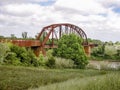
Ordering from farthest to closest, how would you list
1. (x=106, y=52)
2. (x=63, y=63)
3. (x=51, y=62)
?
(x=106, y=52)
(x=63, y=63)
(x=51, y=62)

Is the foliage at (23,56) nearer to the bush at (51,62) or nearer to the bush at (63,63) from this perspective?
the bush at (51,62)

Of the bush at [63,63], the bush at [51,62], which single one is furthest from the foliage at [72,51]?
the bush at [51,62]

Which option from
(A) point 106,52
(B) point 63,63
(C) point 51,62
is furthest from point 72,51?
(A) point 106,52

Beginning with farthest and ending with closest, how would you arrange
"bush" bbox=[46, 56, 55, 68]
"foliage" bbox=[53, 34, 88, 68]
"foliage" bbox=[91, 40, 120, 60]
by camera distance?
"foliage" bbox=[91, 40, 120, 60] → "foliage" bbox=[53, 34, 88, 68] → "bush" bbox=[46, 56, 55, 68]

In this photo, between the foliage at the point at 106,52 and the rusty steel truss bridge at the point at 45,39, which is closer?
the rusty steel truss bridge at the point at 45,39

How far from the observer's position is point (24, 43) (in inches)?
2213

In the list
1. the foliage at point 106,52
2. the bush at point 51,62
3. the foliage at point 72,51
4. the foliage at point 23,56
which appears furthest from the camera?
the foliage at point 106,52

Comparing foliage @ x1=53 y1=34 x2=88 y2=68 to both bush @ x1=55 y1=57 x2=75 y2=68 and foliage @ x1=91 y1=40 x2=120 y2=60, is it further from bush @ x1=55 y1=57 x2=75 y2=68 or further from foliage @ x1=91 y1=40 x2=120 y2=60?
foliage @ x1=91 y1=40 x2=120 y2=60

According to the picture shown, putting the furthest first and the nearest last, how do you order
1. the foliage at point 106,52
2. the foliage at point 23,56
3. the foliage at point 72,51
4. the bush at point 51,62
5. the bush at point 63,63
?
the foliage at point 106,52, the foliage at point 72,51, the bush at point 63,63, the bush at point 51,62, the foliage at point 23,56

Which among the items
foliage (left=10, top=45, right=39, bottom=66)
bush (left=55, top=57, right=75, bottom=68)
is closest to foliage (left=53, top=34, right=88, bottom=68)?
bush (left=55, top=57, right=75, bottom=68)

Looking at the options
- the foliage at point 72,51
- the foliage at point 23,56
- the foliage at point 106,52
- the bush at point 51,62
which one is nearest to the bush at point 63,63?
the bush at point 51,62

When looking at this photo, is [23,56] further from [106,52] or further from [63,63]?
[106,52]

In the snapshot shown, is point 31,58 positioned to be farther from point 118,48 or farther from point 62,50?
point 118,48

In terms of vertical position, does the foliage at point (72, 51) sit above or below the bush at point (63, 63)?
above
